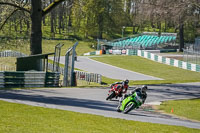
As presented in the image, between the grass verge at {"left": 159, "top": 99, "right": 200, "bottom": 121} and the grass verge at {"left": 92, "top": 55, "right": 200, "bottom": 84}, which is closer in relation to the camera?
the grass verge at {"left": 159, "top": 99, "right": 200, "bottom": 121}

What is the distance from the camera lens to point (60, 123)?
10.9m

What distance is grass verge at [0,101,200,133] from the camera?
387 inches

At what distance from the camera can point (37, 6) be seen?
23609 mm

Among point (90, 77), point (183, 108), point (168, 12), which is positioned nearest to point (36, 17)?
point (90, 77)

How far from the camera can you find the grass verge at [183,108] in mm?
16087

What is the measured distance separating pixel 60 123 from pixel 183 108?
8484 millimetres

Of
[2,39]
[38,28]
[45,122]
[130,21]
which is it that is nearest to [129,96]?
[45,122]

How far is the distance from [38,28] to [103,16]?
60220 millimetres

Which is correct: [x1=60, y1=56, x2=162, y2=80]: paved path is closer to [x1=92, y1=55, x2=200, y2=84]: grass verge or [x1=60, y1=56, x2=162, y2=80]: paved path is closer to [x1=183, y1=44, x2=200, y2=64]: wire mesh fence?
[x1=92, y1=55, x2=200, y2=84]: grass verge

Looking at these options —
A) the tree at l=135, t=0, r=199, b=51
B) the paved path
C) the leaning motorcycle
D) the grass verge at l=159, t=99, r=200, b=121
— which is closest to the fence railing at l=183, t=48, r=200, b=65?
the tree at l=135, t=0, r=199, b=51

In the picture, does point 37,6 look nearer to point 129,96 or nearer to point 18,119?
point 129,96

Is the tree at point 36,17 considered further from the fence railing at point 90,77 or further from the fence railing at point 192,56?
the fence railing at point 192,56

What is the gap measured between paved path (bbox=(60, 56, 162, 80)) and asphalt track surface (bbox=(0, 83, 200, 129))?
13.2 metres

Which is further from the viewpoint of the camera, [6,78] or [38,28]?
[38,28]
